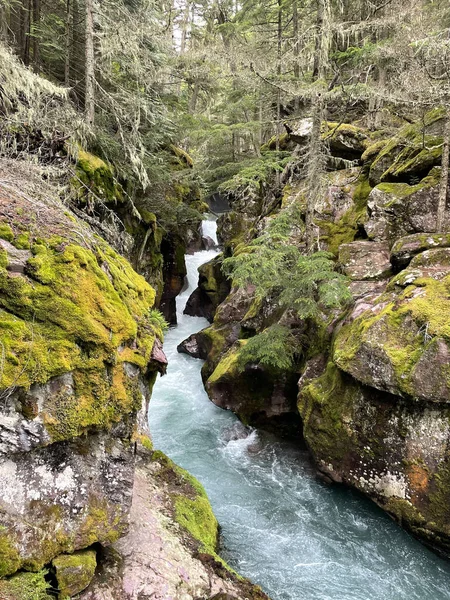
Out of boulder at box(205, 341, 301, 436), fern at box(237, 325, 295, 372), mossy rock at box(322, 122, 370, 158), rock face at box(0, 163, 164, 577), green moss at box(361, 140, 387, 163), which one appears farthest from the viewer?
mossy rock at box(322, 122, 370, 158)

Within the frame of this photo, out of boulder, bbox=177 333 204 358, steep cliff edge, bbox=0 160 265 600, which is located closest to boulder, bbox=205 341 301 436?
boulder, bbox=177 333 204 358

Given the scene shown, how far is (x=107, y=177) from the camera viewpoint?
10.9m

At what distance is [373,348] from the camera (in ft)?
25.3

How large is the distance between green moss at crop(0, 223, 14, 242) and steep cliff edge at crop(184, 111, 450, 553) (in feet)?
22.2

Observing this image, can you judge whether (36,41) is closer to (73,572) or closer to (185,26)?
(73,572)

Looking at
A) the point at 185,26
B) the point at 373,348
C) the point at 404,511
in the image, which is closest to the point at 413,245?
the point at 373,348

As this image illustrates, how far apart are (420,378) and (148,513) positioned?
5418 mm

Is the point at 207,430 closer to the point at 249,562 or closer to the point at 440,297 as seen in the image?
the point at 249,562

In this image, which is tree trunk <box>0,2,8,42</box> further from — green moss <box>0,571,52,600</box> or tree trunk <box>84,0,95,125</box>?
green moss <box>0,571,52,600</box>

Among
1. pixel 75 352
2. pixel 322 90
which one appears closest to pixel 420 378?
pixel 75 352

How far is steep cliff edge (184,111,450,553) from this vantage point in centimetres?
721

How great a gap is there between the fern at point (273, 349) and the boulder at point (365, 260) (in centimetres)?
262

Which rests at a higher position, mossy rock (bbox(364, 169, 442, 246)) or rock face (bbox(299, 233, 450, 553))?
mossy rock (bbox(364, 169, 442, 246))

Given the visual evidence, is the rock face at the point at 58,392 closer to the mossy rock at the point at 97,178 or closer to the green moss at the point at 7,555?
the green moss at the point at 7,555
